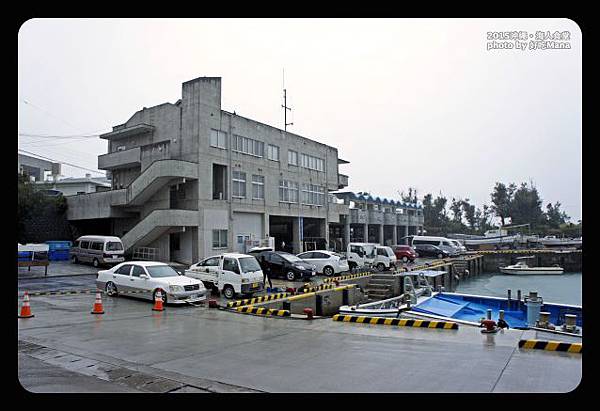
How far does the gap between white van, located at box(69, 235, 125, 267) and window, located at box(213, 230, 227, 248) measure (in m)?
6.37

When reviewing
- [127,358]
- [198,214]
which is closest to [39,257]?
[198,214]

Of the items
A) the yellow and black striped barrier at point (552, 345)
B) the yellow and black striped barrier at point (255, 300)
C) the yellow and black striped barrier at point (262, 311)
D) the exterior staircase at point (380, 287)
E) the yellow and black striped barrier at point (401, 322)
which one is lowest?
the exterior staircase at point (380, 287)

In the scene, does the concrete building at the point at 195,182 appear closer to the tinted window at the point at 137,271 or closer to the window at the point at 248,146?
the window at the point at 248,146

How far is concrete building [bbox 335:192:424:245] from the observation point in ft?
181

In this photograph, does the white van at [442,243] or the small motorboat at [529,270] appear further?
the small motorboat at [529,270]

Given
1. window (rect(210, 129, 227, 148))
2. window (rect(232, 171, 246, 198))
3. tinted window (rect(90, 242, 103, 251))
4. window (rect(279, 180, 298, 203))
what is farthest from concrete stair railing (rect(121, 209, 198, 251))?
window (rect(279, 180, 298, 203))

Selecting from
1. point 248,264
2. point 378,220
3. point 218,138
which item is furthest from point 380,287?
point 378,220

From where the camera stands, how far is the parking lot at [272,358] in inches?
272

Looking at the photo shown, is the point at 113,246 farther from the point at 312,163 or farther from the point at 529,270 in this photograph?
the point at 529,270

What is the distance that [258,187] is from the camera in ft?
124

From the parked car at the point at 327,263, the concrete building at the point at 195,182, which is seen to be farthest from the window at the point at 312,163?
the parked car at the point at 327,263

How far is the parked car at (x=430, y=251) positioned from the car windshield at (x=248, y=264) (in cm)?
3227

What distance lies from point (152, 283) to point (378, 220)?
4512 cm

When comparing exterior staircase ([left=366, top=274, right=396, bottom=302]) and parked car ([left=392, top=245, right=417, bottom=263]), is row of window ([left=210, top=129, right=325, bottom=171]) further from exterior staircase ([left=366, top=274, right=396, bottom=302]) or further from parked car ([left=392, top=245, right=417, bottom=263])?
exterior staircase ([left=366, top=274, right=396, bottom=302])
